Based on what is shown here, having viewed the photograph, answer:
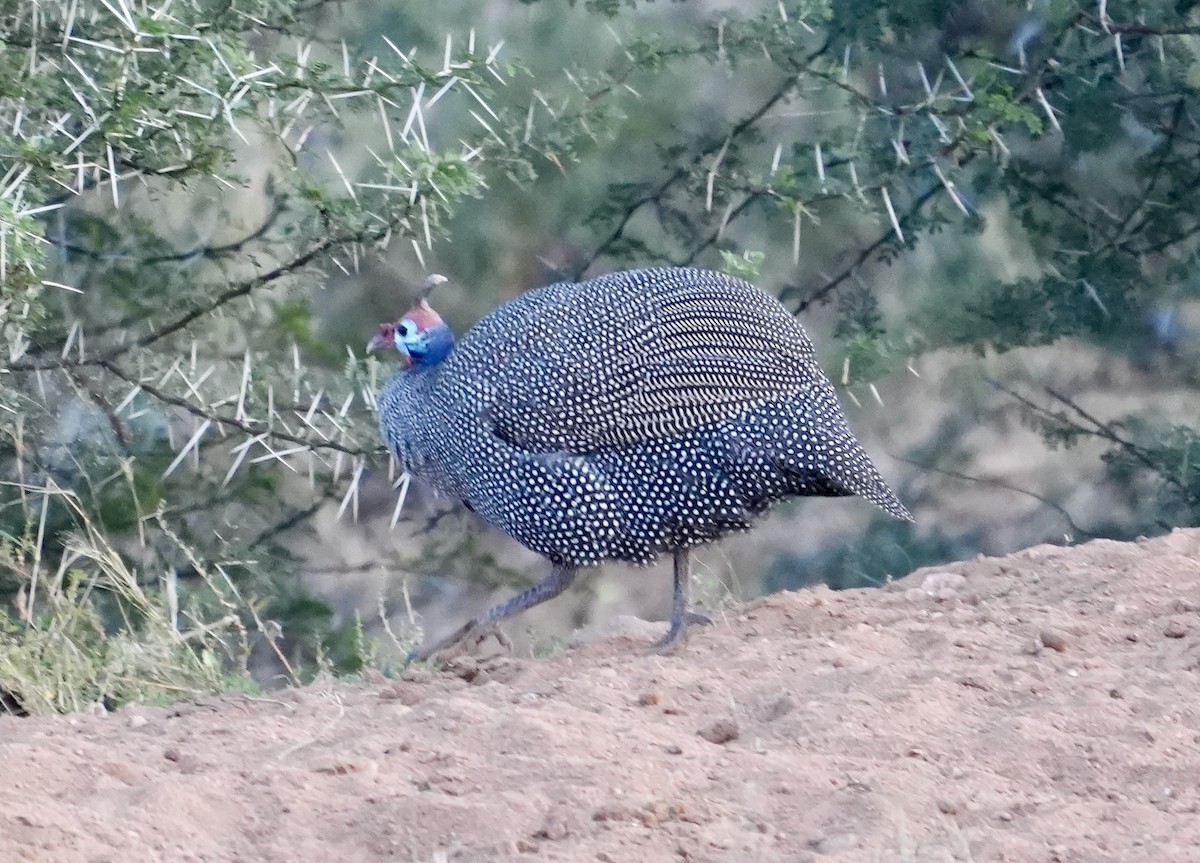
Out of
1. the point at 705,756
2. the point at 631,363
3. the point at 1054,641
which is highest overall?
the point at 631,363

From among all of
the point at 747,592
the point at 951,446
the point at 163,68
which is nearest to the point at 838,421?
the point at 163,68

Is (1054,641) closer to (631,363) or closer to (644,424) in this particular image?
(644,424)

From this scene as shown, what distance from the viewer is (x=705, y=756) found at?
9.68ft

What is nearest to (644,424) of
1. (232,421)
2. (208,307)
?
(232,421)

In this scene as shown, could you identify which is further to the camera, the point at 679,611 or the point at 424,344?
the point at 424,344

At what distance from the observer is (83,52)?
4.60m

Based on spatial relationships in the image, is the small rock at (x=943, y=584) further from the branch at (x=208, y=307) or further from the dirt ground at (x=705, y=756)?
the branch at (x=208, y=307)

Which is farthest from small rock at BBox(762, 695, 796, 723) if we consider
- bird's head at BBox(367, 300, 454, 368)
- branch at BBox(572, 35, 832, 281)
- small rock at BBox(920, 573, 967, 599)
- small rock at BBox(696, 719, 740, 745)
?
branch at BBox(572, 35, 832, 281)

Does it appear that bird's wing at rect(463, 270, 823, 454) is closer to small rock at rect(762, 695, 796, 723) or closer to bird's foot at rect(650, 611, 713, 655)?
bird's foot at rect(650, 611, 713, 655)

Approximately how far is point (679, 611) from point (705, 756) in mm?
1380

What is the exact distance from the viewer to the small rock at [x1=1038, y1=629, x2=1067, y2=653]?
3691 millimetres

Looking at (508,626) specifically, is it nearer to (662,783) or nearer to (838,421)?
(838,421)

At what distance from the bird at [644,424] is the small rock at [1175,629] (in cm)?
89

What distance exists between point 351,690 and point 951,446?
522 centimetres
